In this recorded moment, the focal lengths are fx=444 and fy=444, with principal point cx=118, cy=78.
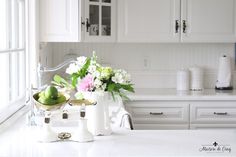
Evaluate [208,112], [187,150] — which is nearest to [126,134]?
[187,150]

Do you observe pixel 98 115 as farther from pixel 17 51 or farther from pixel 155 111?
pixel 155 111

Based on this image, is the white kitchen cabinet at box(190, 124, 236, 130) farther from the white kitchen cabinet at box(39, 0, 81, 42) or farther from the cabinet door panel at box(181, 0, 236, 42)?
the white kitchen cabinet at box(39, 0, 81, 42)

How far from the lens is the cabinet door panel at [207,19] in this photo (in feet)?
13.9

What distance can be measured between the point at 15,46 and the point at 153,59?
5.68 ft

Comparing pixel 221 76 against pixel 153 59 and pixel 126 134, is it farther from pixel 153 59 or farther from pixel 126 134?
pixel 126 134

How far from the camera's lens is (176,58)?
15.1 feet

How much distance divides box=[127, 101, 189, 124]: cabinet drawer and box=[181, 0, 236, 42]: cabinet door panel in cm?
67

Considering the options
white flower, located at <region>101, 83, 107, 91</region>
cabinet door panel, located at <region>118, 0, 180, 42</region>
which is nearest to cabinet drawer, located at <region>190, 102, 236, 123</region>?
cabinet door panel, located at <region>118, 0, 180, 42</region>

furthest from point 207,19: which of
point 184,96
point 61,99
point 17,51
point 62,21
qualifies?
point 61,99

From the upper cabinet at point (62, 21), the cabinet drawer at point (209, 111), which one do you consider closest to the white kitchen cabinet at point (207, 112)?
the cabinet drawer at point (209, 111)

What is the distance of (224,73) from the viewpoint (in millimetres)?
4430

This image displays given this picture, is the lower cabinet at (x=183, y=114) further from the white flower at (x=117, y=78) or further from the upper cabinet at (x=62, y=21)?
the white flower at (x=117, y=78)

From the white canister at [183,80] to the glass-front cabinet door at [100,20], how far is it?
77 centimetres

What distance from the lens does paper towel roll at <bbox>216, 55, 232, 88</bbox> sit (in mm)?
4414
